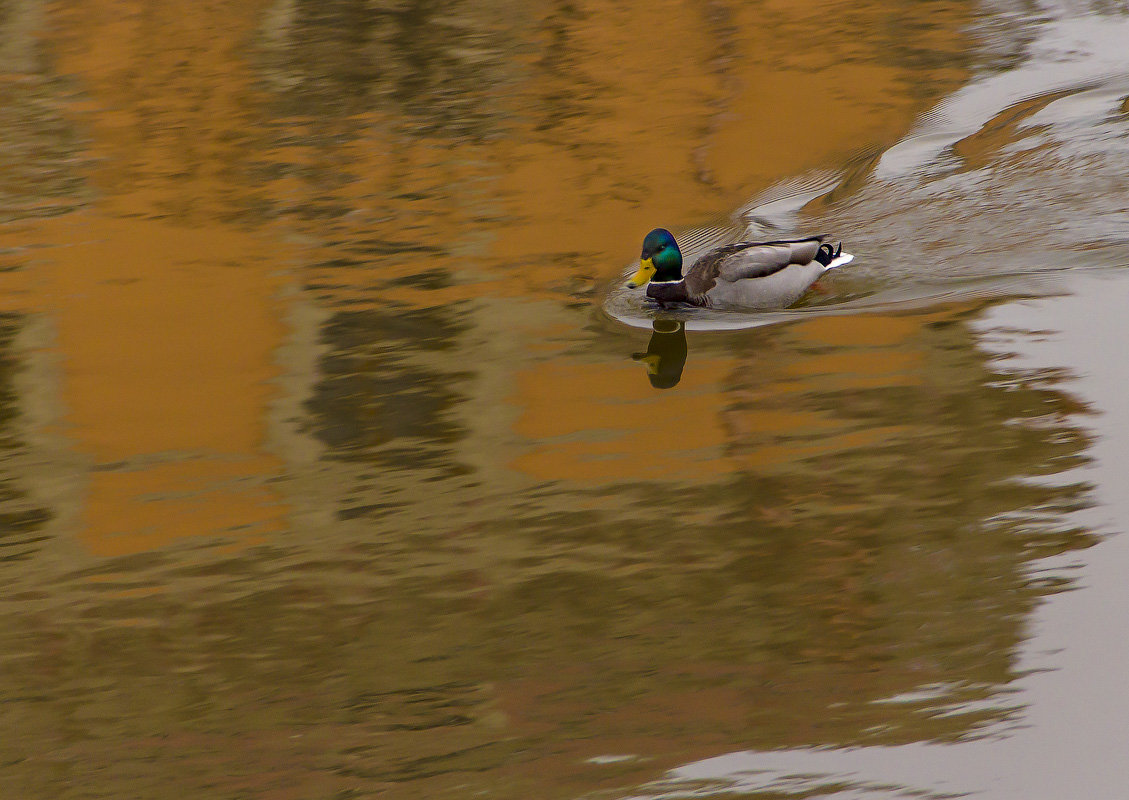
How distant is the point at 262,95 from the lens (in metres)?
13.6

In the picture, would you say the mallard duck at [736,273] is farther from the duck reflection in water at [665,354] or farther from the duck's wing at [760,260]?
the duck reflection in water at [665,354]

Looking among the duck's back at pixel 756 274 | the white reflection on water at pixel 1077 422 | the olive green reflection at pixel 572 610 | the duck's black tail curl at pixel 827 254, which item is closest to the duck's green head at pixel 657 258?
the duck's back at pixel 756 274

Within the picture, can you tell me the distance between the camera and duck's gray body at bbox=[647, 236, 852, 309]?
818 centimetres

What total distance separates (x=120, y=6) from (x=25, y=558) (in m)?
12.6

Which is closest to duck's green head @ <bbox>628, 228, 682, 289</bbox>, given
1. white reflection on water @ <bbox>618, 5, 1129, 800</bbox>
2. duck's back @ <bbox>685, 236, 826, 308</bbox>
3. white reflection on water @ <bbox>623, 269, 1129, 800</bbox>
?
duck's back @ <bbox>685, 236, 826, 308</bbox>

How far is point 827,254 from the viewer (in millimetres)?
8586

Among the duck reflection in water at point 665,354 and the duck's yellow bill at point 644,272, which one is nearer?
the duck reflection in water at point 665,354

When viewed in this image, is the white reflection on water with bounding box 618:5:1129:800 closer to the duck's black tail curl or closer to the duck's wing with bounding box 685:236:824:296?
the duck's black tail curl

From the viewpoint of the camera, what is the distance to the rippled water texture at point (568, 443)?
4934 millimetres

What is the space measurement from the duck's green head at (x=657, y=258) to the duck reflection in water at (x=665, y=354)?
11.4 inches

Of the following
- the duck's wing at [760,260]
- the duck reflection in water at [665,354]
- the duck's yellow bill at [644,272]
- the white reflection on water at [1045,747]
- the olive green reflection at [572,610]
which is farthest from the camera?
the duck's yellow bill at [644,272]

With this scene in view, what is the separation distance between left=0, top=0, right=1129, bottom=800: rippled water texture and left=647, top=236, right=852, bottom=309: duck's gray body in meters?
0.16

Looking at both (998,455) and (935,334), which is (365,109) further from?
(998,455)

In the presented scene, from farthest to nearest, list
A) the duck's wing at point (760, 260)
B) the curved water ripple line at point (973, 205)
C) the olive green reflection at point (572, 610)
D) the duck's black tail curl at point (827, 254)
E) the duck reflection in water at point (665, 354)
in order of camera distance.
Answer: the curved water ripple line at point (973, 205) → the duck's black tail curl at point (827, 254) → the duck's wing at point (760, 260) → the duck reflection in water at point (665, 354) → the olive green reflection at point (572, 610)
